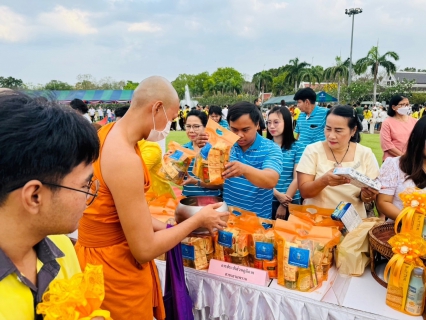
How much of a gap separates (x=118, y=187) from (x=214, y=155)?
2.00 ft

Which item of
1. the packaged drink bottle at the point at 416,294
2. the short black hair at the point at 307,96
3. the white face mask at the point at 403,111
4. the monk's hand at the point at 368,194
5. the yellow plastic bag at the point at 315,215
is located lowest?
the packaged drink bottle at the point at 416,294

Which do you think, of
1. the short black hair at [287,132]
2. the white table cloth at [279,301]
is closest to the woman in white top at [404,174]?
the white table cloth at [279,301]

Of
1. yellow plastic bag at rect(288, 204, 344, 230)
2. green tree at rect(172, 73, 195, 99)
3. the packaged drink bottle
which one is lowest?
the packaged drink bottle

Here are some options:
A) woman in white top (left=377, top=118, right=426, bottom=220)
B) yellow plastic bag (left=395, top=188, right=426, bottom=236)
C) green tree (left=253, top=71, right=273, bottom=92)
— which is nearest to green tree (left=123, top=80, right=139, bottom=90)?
green tree (left=253, top=71, right=273, bottom=92)

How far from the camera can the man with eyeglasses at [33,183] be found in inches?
27.8

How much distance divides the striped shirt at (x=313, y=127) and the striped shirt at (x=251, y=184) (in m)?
1.95

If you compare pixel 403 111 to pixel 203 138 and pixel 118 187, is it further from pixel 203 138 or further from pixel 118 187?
pixel 118 187

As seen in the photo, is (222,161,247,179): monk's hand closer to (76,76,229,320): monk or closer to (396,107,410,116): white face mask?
(76,76,229,320): monk

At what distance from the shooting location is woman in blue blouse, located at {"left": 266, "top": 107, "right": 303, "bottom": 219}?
285cm

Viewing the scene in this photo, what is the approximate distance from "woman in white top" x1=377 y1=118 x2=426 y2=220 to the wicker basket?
20cm

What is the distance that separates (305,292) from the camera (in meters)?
1.49

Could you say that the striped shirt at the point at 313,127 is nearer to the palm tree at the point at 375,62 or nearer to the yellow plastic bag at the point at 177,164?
the yellow plastic bag at the point at 177,164

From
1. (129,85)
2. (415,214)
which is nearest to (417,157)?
(415,214)

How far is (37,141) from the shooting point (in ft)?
2.35
